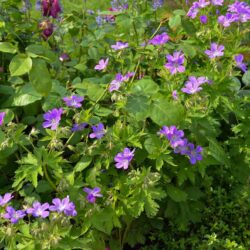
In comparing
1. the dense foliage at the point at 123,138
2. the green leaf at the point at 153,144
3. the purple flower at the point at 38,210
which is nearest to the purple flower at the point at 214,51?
the dense foliage at the point at 123,138

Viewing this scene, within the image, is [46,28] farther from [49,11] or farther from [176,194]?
[176,194]

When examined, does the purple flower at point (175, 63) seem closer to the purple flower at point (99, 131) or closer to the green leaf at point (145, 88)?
the green leaf at point (145, 88)

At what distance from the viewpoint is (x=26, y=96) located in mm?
2020

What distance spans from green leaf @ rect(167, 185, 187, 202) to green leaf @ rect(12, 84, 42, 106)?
2.07 feet

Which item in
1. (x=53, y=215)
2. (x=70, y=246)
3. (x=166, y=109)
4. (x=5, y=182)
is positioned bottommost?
(x=5, y=182)

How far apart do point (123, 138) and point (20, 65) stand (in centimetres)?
49

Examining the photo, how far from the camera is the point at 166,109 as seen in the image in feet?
5.91

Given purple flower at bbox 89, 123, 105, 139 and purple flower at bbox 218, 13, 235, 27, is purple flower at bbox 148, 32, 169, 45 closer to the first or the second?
purple flower at bbox 218, 13, 235, 27

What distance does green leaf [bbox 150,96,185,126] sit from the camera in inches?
70.5

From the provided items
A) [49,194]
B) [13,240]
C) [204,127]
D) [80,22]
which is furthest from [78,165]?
[80,22]

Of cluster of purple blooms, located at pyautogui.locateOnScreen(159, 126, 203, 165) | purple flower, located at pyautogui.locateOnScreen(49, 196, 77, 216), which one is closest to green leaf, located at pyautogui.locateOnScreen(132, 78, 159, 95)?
cluster of purple blooms, located at pyautogui.locateOnScreen(159, 126, 203, 165)

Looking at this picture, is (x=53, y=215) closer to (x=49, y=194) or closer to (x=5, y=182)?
(x=49, y=194)

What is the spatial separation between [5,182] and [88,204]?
0.52m

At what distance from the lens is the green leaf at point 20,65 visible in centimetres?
164
